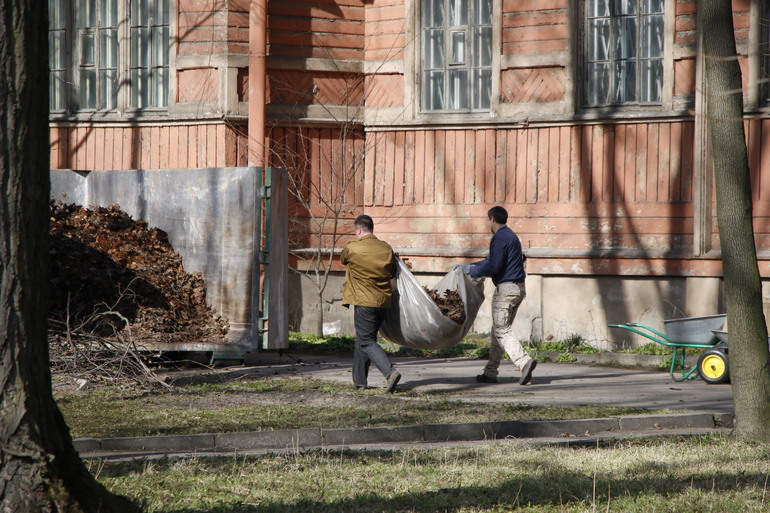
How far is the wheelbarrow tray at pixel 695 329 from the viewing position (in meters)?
11.6

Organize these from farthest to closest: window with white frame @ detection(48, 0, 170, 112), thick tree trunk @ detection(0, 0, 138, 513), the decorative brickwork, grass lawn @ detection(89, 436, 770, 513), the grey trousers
A: window with white frame @ detection(48, 0, 170, 112) < the decorative brickwork < the grey trousers < grass lawn @ detection(89, 436, 770, 513) < thick tree trunk @ detection(0, 0, 138, 513)

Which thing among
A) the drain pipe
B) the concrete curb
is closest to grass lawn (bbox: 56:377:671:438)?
the concrete curb

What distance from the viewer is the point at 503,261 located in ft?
37.0

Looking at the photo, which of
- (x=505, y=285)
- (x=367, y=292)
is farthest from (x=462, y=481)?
(x=505, y=285)

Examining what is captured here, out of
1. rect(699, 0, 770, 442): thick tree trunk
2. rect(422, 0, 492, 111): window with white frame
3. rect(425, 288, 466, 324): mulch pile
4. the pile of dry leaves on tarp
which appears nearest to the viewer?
rect(699, 0, 770, 442): thick tree trunk

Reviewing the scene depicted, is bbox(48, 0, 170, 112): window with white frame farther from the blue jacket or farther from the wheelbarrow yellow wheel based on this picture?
the wheelbarrow yellow wheel

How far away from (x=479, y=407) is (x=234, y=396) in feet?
7.85

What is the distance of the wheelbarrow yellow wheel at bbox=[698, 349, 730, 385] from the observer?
1149cm

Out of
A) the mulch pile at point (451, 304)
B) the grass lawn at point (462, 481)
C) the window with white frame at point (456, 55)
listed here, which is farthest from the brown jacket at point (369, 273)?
the window with white frame at point (456, 55)

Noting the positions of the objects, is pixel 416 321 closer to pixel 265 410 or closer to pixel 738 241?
pixel 265 410

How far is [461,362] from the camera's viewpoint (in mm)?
14039

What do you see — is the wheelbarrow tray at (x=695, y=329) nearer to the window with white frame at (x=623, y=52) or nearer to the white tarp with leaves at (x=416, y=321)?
the white tarp with leaves at (x=416, y=321)

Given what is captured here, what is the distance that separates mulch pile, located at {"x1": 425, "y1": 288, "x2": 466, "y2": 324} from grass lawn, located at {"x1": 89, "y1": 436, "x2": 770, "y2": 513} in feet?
11.6

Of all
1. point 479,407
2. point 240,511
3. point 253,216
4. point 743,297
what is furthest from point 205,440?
point 253,216
